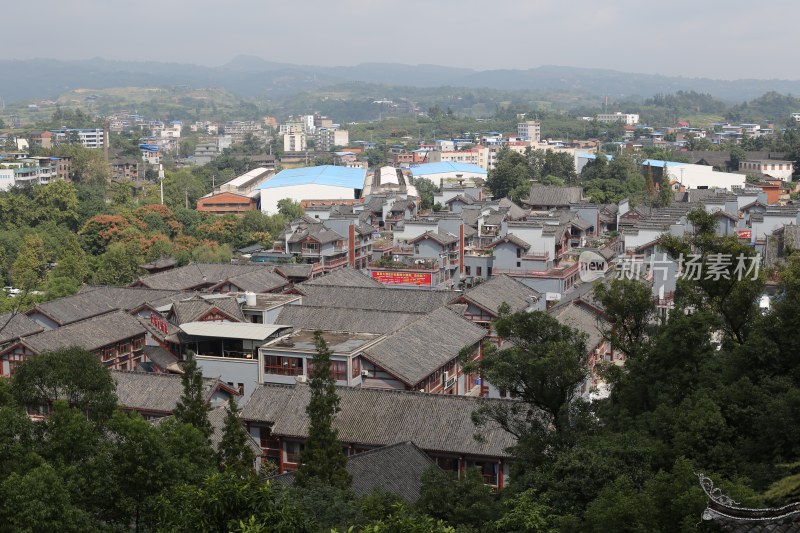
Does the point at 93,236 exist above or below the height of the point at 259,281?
below

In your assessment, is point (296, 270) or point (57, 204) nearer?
point (296, 270)

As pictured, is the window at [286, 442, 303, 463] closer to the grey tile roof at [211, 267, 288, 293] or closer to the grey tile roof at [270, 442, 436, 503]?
the grey tile roof at [270, 442, 436, 503]

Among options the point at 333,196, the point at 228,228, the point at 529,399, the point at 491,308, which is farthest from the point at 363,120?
the point at 529,399

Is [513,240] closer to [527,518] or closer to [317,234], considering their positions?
[317,234]

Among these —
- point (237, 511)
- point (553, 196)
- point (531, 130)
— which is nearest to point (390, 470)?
point (237, 511)

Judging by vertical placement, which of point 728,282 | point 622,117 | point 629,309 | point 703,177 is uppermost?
point 622,117

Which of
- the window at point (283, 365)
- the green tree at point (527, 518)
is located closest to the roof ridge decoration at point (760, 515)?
the green tree at point (527, 518)

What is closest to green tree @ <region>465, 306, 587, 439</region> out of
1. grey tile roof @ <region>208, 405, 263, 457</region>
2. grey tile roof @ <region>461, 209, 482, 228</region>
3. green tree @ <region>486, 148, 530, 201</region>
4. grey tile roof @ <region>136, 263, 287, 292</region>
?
grey tile roof @ <region>208, 405, 263, 457</region>
